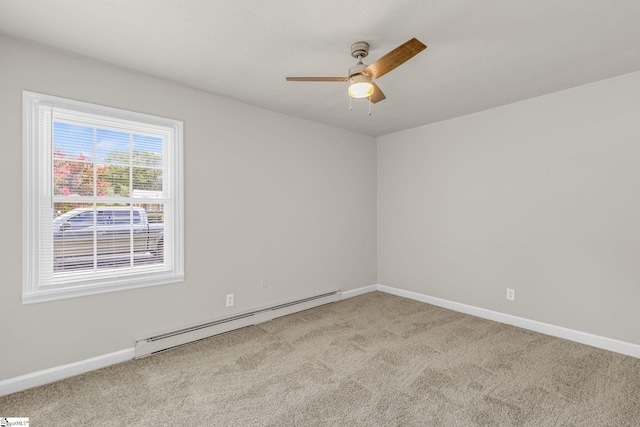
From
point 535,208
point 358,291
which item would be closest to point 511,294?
point 535,208

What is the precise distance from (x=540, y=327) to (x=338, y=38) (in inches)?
141

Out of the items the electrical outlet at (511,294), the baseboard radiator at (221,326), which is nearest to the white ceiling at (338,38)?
the electrical outlet at (511,294)

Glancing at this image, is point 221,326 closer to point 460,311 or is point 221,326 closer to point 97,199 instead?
point 97,199

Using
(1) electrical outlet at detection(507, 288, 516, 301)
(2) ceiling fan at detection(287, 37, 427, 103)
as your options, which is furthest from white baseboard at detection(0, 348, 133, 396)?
(1) electrical outlet at detection(507, 288, 516, 301)

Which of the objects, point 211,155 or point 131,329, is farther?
point 211,155

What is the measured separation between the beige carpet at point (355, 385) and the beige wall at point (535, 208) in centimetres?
52

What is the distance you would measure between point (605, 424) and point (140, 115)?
13.8ft

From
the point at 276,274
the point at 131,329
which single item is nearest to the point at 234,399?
the point at 131,329

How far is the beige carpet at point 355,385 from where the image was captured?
6.45ft

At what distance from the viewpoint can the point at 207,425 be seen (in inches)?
74.2

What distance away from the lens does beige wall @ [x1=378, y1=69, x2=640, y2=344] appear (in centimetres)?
284

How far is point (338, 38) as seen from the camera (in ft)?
7.09

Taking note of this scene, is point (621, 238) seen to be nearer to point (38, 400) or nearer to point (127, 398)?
point (127, 398)

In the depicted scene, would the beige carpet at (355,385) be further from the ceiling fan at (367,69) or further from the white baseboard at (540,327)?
the ceiling fan at (367,69)
